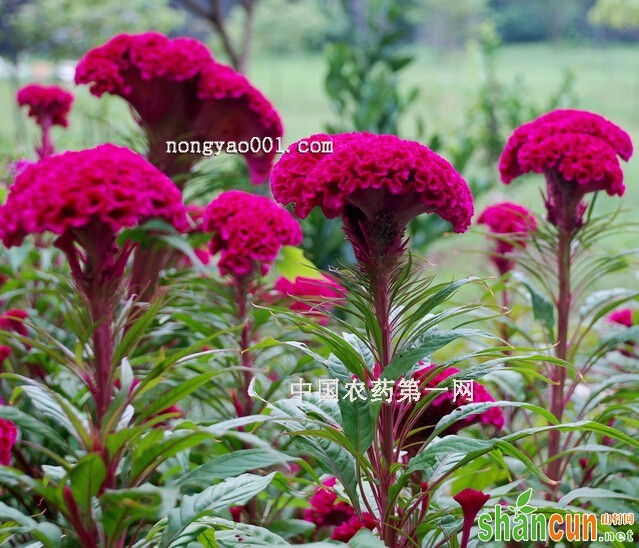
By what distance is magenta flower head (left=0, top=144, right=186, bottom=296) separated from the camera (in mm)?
807

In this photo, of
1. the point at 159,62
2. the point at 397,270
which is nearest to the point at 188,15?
the point at 159,62

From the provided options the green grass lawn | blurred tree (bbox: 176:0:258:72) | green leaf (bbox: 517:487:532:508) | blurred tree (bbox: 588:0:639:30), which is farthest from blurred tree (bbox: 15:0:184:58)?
green leaf (bbox: 517:487:532:508)

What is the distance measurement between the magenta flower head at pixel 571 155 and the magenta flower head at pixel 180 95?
51cm

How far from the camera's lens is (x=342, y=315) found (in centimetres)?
267

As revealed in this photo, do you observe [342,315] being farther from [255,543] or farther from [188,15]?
[188,15]

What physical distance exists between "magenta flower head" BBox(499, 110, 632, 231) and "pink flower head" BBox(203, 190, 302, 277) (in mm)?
417

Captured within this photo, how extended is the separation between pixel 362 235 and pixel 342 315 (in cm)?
166

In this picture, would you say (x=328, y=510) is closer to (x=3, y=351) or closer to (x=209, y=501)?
(x=209, y=501)

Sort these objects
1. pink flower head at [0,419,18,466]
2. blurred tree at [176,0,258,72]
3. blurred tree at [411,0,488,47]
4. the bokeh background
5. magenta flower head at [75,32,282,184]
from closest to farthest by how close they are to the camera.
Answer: pink flower head at [0,419,18,466] → magenta flower head at [75,32,282,184] → the bokeh background → blurred tree at [176,0,258,72] → blurred tree at [411,0,488,47]

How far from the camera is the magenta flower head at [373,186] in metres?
0.94

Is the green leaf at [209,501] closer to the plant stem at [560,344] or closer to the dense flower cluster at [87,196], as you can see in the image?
the dense flower cluster at [87,196]

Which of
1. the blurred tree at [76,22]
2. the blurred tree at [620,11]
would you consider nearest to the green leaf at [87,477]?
the blurred tree at [76,22]

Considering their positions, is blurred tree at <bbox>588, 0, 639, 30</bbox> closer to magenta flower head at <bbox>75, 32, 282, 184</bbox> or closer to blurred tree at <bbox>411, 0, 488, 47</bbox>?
blurred tree at <bbox>411, 0, 488, 47</bbox>

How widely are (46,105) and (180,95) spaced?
0.52 metres
